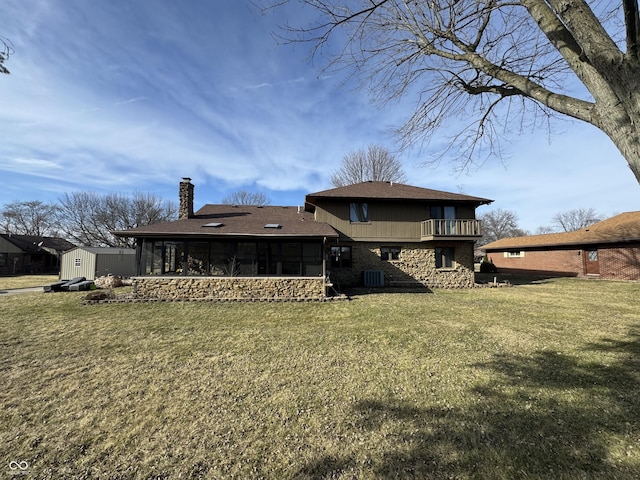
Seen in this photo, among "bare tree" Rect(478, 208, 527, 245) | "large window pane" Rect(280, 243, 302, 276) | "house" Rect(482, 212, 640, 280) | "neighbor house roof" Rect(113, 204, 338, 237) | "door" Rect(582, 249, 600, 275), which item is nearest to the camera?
"neighbor house roof" Rect(113, 204, 338, 237)

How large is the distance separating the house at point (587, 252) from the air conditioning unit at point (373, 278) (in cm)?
1531

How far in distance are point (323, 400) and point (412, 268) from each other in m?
14.0

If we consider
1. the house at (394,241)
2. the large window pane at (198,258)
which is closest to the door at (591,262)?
the house at (394,241)

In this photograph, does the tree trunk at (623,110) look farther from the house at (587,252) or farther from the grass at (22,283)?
the grass at (22,283)

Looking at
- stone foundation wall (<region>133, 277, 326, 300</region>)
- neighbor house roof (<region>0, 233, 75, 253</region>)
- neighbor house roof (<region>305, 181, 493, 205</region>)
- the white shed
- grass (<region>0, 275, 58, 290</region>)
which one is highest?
neighbor house roof (<region>305, 181, 493, 205</region>)

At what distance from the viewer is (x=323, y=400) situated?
3.83 meters

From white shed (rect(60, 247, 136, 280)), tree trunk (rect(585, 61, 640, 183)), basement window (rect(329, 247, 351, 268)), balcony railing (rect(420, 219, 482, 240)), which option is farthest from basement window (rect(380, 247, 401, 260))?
white shed (rect(60, 247, 136, 280))

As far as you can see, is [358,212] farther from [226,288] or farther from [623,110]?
[623,110]

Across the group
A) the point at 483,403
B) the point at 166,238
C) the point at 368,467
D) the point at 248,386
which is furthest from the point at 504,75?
the point at 166,238

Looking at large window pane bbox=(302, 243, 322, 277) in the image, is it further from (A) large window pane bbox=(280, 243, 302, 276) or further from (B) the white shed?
(B) the white shed

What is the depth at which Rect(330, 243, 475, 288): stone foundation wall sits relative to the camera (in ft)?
54.0

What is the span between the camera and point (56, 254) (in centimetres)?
3381

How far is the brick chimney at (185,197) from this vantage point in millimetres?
14938

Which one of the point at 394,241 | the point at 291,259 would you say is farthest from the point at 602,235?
the point at 291,259
